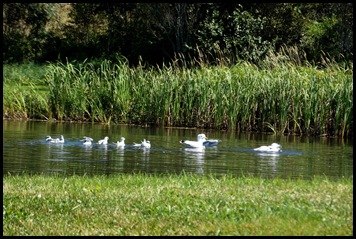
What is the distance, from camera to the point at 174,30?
4369 cm

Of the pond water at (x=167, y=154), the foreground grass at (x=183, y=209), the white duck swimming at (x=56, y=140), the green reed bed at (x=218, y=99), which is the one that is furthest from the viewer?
the green reed bed at (x=218, y=99)

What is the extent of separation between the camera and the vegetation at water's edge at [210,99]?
2623 cm

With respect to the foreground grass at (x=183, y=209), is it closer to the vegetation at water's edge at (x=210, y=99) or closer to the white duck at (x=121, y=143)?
the white duck at (x=121, y=143)

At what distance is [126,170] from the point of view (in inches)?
686

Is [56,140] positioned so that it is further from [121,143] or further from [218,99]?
[218,99]

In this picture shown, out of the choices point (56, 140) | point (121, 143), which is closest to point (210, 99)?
point (121, 143)

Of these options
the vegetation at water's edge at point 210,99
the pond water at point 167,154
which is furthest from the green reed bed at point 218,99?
the pond water at point 167,154

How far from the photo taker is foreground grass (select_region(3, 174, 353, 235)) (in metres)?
9.42

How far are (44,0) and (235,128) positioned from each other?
68.0 ft

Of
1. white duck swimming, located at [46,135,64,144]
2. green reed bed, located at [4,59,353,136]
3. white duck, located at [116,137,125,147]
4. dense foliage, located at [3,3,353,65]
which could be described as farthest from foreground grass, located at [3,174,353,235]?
dense foliage, located at [3,3,353,65]

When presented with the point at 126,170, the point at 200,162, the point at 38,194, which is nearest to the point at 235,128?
the point at 200,162

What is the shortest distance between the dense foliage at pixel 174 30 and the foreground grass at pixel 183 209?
88.2 ft

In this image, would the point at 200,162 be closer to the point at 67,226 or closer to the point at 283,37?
the point at 67,226

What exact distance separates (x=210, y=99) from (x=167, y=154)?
6834 mm
